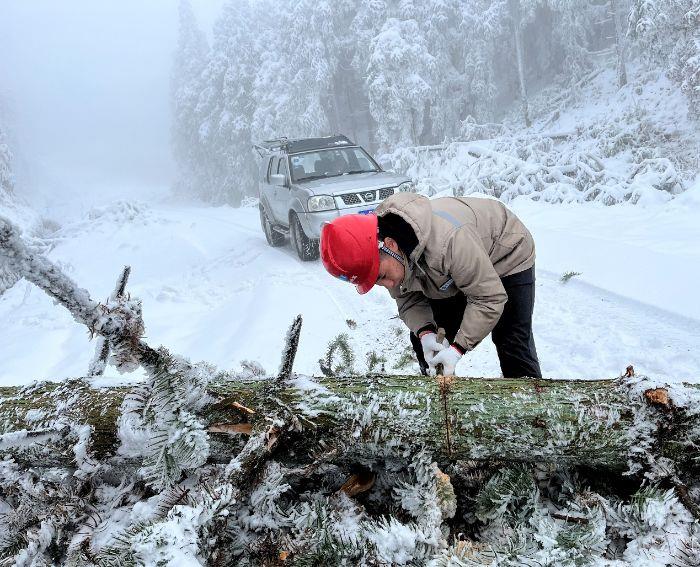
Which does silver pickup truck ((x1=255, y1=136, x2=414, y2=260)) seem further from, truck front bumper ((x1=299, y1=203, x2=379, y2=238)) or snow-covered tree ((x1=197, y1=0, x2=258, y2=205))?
snow-covered tree ((x1=197, y1=0, x2=258, y2=205))

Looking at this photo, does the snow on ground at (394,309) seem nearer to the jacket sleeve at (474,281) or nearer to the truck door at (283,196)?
the truck door at (283,196)

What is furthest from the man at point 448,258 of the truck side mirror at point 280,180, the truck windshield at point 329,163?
the truck windshield at point 329,163

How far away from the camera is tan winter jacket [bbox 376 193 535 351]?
2.34 m

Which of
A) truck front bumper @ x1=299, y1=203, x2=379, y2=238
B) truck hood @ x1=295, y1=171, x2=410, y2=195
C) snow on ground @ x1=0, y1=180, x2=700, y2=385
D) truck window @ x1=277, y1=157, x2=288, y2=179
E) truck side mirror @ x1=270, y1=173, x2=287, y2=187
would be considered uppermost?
truck window @ x1=277, y1=157, x2=288, y2=179

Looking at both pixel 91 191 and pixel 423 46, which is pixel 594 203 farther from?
pixel 91 191

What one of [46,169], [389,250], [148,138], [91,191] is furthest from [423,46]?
[148,138]

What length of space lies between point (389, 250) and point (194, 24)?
45289mm

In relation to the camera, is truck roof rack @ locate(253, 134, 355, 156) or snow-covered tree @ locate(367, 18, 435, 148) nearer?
truck roof rack @ locate(253, 134, 355, 156)

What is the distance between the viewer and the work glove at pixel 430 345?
2.84 meters

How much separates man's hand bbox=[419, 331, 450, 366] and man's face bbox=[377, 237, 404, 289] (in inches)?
21.7

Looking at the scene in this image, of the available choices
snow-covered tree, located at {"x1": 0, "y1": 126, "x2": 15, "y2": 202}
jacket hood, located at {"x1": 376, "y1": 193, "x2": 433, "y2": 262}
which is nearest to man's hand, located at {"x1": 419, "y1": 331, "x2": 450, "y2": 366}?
jacket hood, located at {"x1": 376, "y1": 193, "x2": 433, "y2": 262}

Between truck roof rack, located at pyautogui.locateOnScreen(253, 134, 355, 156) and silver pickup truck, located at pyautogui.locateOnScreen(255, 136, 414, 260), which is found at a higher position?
truck roof rack, located at pyautogui.locateOnScreen(253, 134, 355, 156)

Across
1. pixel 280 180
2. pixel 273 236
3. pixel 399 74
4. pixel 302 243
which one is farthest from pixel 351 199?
pixel 399 74

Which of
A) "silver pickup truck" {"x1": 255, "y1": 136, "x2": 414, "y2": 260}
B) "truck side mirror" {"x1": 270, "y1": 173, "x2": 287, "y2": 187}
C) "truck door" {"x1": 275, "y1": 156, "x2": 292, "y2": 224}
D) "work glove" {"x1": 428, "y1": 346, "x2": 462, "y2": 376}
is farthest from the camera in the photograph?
"truck door" {"x1": 275, "y1": 156, "x2": 292, "y2": 224}
